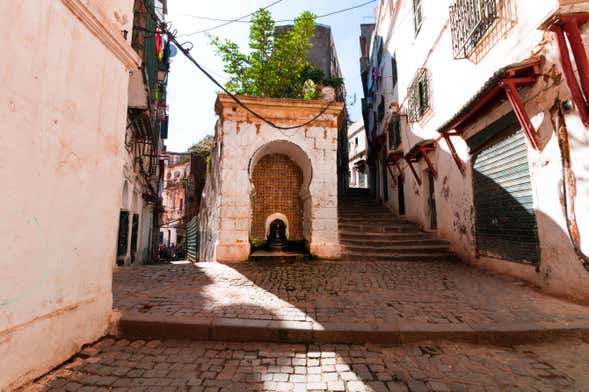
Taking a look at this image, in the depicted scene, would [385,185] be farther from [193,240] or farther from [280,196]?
[193,240]

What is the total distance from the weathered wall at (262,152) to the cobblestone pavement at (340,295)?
1.02 m

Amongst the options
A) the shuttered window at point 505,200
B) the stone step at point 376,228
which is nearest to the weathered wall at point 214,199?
the stone step at point 376,228

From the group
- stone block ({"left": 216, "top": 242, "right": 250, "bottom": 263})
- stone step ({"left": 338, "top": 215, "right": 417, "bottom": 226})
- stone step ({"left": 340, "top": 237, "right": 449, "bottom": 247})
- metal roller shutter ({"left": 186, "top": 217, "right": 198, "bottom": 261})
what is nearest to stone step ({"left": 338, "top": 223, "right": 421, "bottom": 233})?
stone step ({"left": 338, "top": 215, "right": 417, "bottom": 226})

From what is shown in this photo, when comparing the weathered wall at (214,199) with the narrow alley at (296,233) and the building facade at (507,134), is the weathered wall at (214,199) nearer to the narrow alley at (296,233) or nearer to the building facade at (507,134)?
the narrow alley at (296,233)

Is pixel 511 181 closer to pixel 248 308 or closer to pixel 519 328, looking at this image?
pixel 519 328

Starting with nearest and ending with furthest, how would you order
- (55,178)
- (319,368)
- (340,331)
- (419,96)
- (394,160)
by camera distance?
(55,178)
(319,368)
(340,331)
(419,96)
(394,160)

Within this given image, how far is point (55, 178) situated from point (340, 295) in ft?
13.0

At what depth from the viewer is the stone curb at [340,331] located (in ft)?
10.7

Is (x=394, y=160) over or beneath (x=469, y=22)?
beneath

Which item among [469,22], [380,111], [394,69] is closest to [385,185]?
[380,111]

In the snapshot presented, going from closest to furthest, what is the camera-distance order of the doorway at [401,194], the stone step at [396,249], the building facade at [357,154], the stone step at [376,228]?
1. the stone step at [396,249]
2. the stone step at [376,228]
3. the doorway at [401,194]
4. the building facade at [357,154]

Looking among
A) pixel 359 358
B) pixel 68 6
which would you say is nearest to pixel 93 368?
pixel 359 358

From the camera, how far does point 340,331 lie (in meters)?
3.27

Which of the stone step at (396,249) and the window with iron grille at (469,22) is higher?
the window with iron grille at (469,22)
